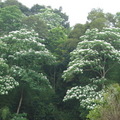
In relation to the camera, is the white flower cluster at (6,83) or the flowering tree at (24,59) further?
the flowering tree at (24,59)

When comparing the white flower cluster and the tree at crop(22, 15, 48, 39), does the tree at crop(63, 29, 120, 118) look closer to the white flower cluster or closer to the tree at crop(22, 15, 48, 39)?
the white flower cluster

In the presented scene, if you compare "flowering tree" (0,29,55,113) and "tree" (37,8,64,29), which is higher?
"tree" (37,8,64,29)

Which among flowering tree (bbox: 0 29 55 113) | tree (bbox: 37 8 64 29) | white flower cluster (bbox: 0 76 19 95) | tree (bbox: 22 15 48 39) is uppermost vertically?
tree (bbox: 37 8 64 29)

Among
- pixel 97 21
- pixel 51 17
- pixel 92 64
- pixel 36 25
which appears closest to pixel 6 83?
pixel 92 64

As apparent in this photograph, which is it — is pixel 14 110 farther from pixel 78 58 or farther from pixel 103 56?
pixel 103 56

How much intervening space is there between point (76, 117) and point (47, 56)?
14.9 ft

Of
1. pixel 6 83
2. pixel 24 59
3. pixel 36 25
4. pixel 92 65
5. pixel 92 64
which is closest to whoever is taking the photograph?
pixel 6 83

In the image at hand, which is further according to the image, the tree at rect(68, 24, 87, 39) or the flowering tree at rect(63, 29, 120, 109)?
the tree at rect(68, 24, 87, 39)

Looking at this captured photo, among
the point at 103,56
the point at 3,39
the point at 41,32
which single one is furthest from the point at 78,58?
the point at 41,32

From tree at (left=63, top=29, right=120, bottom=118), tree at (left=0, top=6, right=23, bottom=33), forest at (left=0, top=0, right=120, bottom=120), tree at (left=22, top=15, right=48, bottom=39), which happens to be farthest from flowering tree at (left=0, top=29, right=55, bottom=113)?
tree at (left=22, top=15, right=48, bottom=39)

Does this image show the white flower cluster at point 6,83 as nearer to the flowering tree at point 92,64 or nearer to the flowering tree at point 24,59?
the flowering tree at point 24,59

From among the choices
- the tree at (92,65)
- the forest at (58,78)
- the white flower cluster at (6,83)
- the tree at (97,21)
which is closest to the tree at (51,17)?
the tree at (97,21)

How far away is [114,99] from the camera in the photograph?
6.50 m

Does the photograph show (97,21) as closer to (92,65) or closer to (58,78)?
(92,65)
